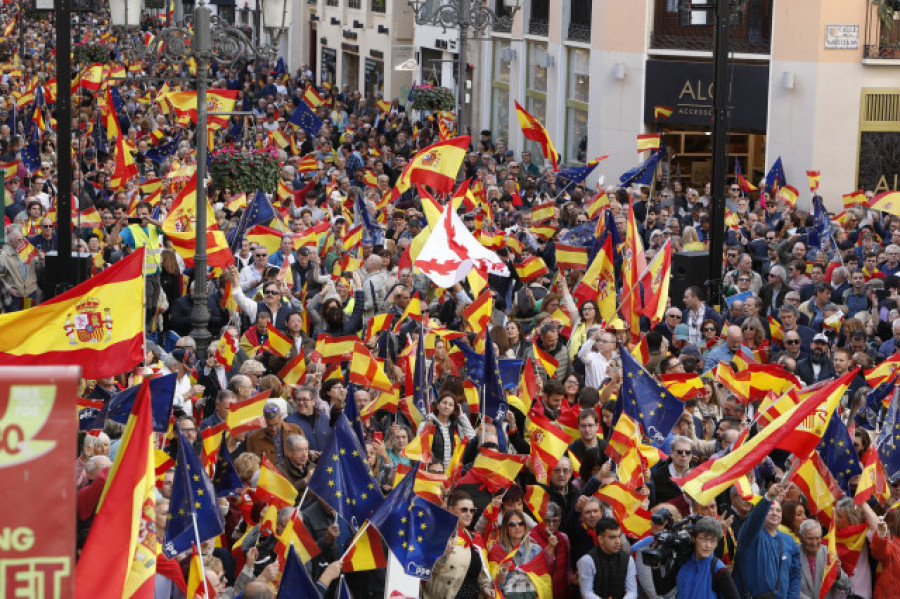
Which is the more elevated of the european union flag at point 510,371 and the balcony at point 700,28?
the balcony at point 700,28

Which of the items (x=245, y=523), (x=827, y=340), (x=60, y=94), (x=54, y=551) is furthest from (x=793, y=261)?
(x=54, y=551)

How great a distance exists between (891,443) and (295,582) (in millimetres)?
4969

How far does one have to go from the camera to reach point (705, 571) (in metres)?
9.82

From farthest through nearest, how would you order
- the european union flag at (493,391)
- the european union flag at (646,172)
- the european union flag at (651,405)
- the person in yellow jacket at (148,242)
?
the european union flag at (646,172) → the person in yellow jacket at (148,242) → the european union flag at (493,391) → the european union flag at (651,405)

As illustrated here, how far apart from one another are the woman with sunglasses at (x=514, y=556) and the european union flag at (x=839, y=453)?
7.56ft

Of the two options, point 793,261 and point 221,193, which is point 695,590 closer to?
point 793,261

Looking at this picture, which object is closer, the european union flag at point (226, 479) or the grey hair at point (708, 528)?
the grey hair at point (708, 528)

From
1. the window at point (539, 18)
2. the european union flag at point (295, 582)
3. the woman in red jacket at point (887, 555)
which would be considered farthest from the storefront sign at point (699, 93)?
Result: the european union flag at point (295, 582)

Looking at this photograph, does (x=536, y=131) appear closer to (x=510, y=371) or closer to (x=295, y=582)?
(x=510, y=371)

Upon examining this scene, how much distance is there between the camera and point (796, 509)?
10.7 metres

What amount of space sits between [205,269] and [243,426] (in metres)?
5.37

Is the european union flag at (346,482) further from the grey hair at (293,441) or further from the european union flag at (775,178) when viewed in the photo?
the european union flag at (775,178)

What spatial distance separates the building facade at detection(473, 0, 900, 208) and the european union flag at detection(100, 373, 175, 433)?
Answer: 17404 millimetres

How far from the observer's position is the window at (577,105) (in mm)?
35156
